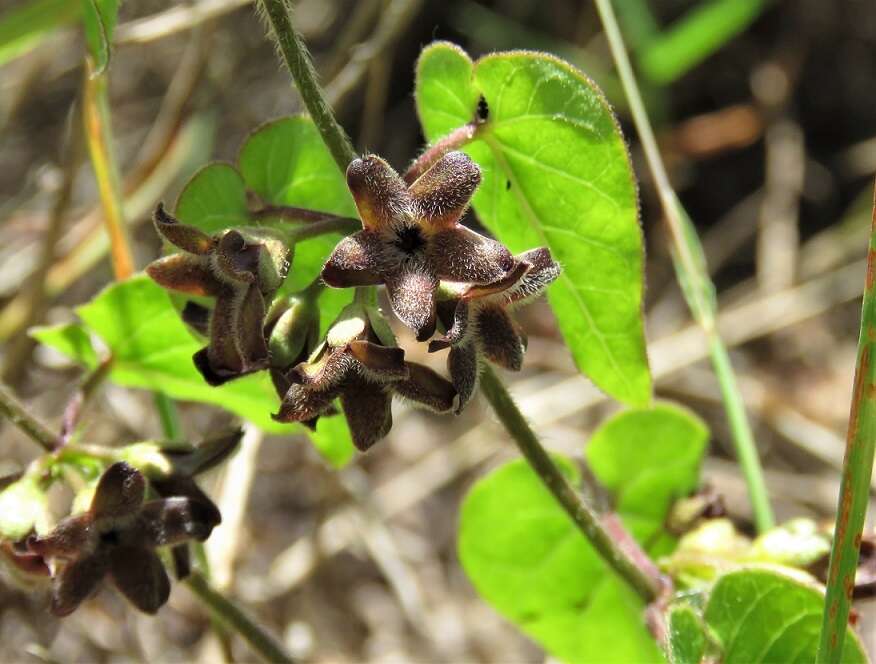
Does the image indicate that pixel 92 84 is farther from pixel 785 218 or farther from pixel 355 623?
pixel 785 218

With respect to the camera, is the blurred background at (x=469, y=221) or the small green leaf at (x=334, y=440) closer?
the small green leaf at (x=334, y=440)

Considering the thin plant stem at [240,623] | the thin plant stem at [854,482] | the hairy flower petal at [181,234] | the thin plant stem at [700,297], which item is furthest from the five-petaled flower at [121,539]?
the thin plant stem at [700,297]

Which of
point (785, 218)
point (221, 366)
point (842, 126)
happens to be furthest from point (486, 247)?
point (842, 126)

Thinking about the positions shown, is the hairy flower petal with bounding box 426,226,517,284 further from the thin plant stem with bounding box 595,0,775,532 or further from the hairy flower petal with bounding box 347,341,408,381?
the thin plant stem with bounding box 595,0,775,532

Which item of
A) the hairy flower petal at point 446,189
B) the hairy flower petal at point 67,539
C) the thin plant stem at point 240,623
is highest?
the hairy flower petal at point 446,189

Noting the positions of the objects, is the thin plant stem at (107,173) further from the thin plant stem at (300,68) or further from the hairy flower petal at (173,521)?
the thin plant stem at (300,68)

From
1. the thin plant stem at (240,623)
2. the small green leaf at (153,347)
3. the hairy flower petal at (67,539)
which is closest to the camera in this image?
the hairy flower petal at (67,539)

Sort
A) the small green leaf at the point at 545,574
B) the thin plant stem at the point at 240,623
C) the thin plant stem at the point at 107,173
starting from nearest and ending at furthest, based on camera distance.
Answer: the thin plant stem at the point at 240,623
the small green leaf at the point at 545,574
the thin plant stem at the point at 107,173

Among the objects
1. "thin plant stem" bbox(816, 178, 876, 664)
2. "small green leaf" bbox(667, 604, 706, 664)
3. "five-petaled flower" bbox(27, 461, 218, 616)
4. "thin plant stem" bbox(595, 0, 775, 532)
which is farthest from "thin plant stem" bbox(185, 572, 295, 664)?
"thin plant stem" bbox(595, 0, 775, 532)

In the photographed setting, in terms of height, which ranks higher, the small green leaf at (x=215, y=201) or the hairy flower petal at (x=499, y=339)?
the small green leaf at (x=215, y=201)
